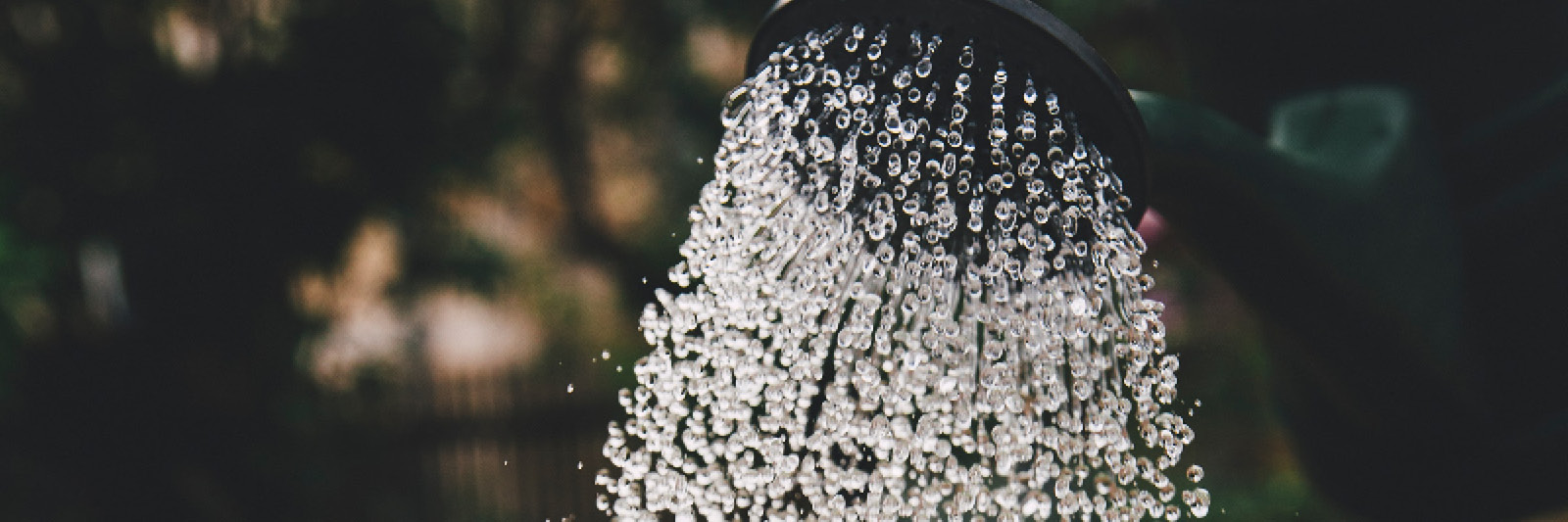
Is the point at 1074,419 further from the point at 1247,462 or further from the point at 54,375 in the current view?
the point at 1247,462

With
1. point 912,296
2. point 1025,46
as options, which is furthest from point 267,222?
point 1025,46

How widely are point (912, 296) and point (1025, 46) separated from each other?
0.82ft

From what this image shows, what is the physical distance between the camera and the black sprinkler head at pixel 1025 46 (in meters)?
0.64

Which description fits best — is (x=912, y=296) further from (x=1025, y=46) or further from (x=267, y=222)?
(x=267, y=222)

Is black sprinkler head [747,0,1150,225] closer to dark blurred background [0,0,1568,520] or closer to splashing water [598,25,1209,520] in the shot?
splashing water [598,25,1209,520]

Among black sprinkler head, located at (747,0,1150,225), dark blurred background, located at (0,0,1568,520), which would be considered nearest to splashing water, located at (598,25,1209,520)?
black sprinkler head, located at (747,0,1150,225)

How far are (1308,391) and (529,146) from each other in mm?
3334

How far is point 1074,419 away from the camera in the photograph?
0.83 m

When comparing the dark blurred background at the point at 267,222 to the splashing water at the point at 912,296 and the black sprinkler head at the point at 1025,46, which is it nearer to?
the splashing water at the point at 912,296

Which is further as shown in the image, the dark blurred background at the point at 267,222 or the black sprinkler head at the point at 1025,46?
the dark blurred background at the point at 267,222

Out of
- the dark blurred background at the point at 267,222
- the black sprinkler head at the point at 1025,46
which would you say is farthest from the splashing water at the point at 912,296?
the dark blurred background at the point at 267,222

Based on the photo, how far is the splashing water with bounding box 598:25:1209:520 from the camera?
0.77m

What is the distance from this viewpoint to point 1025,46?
2.15 feet

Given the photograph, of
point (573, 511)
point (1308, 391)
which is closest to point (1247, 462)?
point (573, 511)
